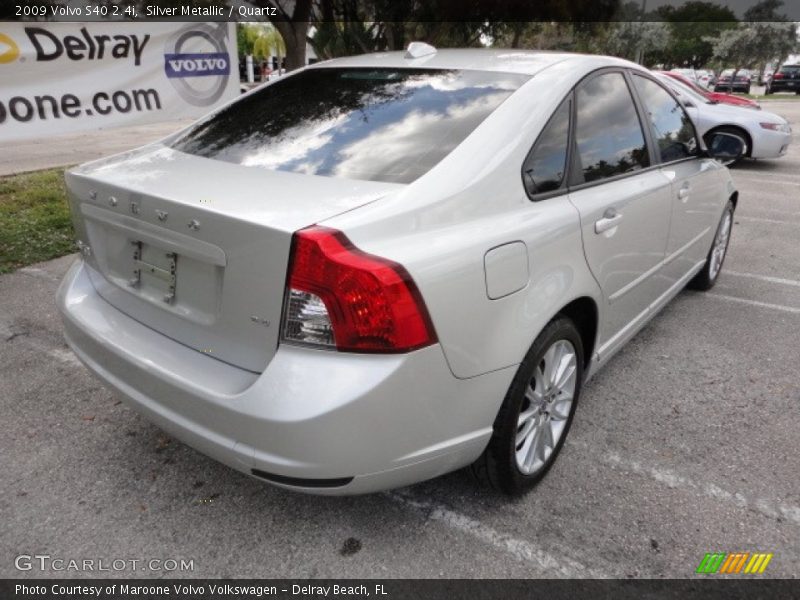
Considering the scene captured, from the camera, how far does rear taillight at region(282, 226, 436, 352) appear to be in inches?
67.7

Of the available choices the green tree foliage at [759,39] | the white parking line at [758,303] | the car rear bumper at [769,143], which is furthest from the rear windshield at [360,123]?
the green tree foliage at [759,39]

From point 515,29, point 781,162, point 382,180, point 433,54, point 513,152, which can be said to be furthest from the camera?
point 515,29

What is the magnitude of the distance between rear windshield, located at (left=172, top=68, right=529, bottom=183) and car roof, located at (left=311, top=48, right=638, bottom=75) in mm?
73

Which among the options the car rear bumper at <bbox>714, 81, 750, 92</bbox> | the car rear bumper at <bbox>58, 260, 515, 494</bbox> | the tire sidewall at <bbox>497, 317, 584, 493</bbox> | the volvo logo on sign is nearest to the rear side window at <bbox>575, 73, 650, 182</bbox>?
the tire sidewall at <bbox>497, 317, 584, 493</bbox>

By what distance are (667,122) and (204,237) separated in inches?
107

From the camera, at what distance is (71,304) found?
8.14 ft

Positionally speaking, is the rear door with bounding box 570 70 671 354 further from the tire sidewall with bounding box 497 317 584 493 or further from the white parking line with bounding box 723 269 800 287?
the white parking line with bounding box 723 269 800 287

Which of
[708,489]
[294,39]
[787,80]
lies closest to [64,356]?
[708,489]

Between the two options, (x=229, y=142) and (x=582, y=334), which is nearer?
(x=229, y=142)

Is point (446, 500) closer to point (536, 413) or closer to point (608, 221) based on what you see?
point (536, 413)

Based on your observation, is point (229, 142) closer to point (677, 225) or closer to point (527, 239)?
point (527, 239)

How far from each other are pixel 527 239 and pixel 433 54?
1272 millimetres

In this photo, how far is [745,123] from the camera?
1016 cm

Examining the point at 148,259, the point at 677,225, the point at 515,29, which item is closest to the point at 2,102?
the point at 148,259
